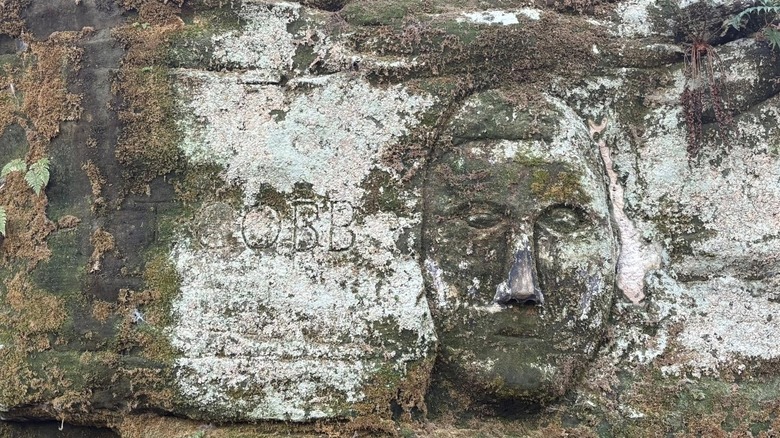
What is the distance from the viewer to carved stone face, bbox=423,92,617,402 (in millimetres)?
3793

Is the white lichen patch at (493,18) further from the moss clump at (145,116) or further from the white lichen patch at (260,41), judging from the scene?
the moss clump at (145,116)

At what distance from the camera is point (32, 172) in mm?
4004

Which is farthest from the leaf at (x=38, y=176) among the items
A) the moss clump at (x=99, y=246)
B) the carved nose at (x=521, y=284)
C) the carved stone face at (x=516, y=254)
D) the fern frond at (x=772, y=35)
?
the fern frond at (x=772, y=35)

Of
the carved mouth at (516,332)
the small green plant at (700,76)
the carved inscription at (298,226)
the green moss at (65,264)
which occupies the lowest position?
the carved mouth at (516,332)

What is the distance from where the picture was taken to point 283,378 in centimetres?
379

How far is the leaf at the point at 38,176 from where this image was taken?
398cm

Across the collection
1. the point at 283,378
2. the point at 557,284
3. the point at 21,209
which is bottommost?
the point at 283,378

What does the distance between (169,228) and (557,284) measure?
2.27 m

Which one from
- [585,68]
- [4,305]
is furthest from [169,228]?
[585,68]

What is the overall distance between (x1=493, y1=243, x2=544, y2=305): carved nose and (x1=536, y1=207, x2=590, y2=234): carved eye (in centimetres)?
22

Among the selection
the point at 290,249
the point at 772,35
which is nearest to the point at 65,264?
the point at 290,249

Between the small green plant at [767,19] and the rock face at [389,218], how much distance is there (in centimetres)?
7

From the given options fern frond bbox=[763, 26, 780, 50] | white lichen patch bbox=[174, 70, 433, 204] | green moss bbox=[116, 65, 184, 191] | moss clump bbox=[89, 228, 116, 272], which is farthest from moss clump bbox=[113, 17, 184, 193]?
fern frond bbox=[763, 26, 780, 50]

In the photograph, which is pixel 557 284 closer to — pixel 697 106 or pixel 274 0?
pixel 697 106
